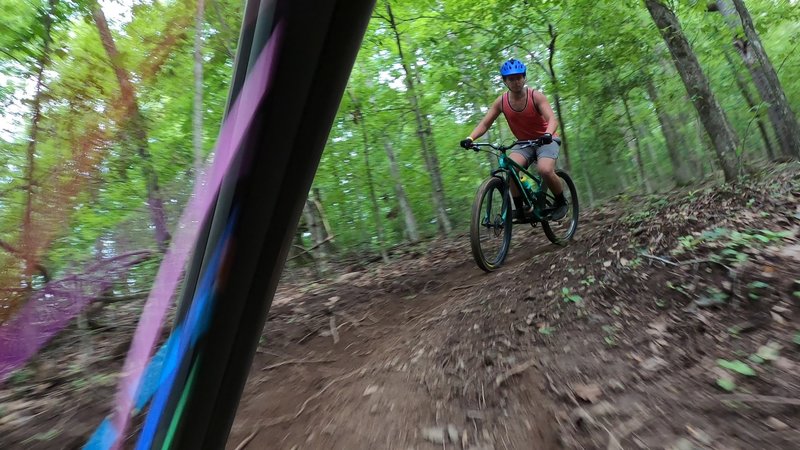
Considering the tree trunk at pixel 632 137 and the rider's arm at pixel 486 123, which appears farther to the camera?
the tree trunk at pixel 632 137

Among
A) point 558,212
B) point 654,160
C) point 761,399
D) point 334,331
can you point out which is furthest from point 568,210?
point 654,160

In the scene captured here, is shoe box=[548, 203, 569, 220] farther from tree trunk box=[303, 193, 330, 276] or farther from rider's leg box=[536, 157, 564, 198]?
tree trunk box=[303, 193, 330, 276]

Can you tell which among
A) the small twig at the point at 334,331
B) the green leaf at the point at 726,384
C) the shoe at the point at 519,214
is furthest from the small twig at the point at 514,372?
the shoe at the point at 519,214

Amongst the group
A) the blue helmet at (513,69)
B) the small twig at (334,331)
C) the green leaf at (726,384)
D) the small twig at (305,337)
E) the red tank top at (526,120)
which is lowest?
the green leaf at (726,384)

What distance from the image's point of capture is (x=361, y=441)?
185cm

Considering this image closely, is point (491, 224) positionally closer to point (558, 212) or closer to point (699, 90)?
point (558, 212)

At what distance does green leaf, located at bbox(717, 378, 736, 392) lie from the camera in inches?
66.3

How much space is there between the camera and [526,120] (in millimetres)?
5098

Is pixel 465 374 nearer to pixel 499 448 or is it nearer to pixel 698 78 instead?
pixel 499 448

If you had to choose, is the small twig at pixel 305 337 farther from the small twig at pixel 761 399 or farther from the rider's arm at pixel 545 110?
the rider's arm at pixel 545 110

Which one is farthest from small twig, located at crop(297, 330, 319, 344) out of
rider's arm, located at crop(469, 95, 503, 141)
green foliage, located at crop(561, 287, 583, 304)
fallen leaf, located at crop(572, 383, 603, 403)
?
rider's arm, located at crop(469, 95, 503, 141)

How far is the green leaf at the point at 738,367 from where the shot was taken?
68.8 inches

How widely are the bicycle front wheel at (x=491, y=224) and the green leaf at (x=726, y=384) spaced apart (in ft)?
9.25

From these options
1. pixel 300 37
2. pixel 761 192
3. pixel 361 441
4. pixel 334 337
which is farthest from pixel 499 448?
pixel 761 192
